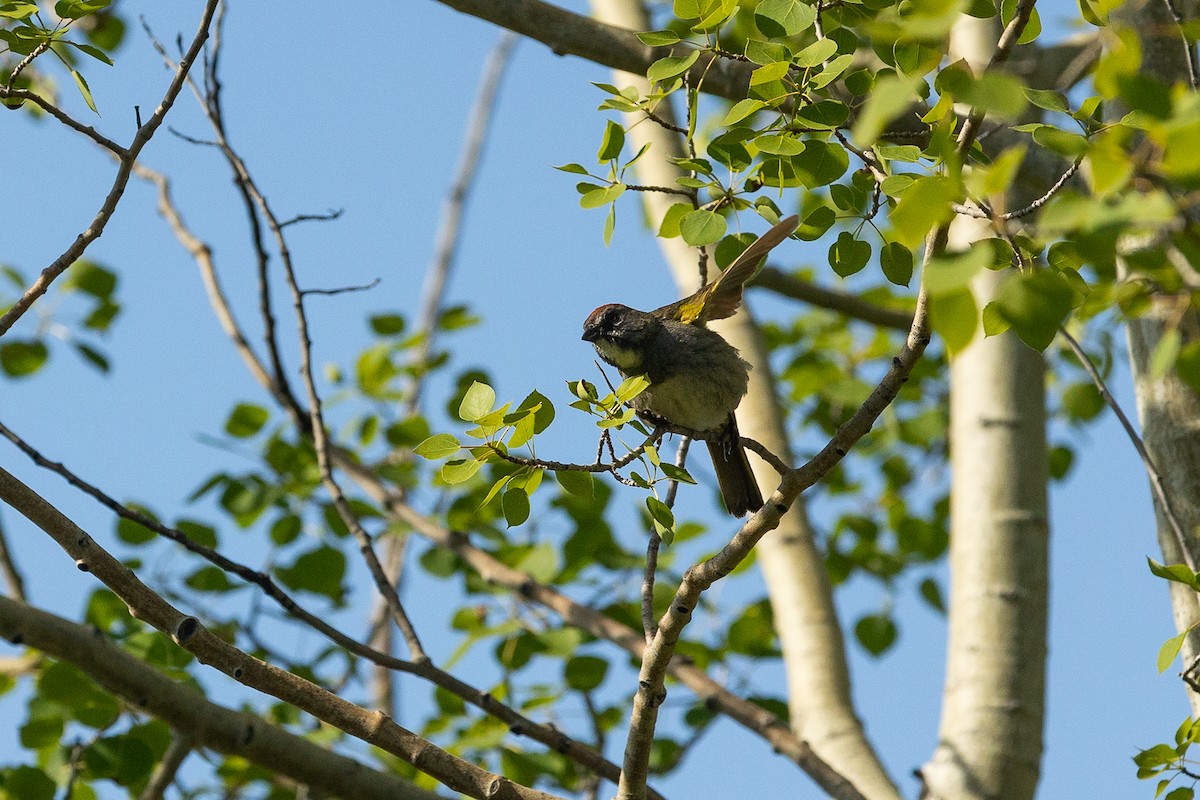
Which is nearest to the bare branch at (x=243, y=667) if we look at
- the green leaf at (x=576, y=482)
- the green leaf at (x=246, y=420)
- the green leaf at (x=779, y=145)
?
the green leaf at (x=576, y=482)

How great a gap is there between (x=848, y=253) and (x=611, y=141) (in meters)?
0.59

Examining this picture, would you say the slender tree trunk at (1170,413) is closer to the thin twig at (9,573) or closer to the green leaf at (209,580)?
the green leaf at (209,580)

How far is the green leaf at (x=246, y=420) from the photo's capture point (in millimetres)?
4875

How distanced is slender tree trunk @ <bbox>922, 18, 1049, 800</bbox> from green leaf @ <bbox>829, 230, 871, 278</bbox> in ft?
3.47

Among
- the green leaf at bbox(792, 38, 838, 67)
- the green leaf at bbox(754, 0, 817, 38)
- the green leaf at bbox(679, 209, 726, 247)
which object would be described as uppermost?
the green leaf at bbox(754, 0, 817, 38)

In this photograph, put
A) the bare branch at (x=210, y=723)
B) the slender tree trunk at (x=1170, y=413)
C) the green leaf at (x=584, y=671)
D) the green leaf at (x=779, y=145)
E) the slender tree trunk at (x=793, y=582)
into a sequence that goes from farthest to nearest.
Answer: the green leaf at (x=584, y=671) → the slender tree trunk at (x=793, y=582) → the slender tree trunk at (x=1170, y=413) → the bare branch at (x=210, y=723) → the green leaf at (x=779, y=145)

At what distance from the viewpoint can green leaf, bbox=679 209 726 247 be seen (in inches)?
101

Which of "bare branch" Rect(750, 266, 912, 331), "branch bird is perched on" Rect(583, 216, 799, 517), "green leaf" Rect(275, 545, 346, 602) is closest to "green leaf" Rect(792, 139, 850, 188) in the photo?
"branch bird is perched on" Rect(583, 216, 799, 517)

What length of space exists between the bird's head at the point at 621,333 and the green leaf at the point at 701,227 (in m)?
1.21

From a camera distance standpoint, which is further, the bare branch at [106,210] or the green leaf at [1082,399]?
the green leaf at [1082,399]

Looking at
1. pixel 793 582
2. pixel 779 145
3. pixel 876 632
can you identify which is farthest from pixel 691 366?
pixel 876 632

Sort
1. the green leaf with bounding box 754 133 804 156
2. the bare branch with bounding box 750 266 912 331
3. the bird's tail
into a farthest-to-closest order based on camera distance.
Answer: the bare branch with bounding box 750 266 912 331 < the bird's tail < the green leaf with bounding box 754 133 804 156

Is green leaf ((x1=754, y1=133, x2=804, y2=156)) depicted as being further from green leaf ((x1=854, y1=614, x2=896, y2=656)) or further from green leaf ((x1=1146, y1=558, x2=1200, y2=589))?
green leaf ((x1=854, y1=614, x2=896, y2=656))

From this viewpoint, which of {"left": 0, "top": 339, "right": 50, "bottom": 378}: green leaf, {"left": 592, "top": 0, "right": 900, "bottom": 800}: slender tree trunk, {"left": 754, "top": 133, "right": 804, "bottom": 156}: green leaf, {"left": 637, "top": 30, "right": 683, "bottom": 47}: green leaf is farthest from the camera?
{"left": 0, "top": 339, "right": 50, "bottom": 378}: green leaf
